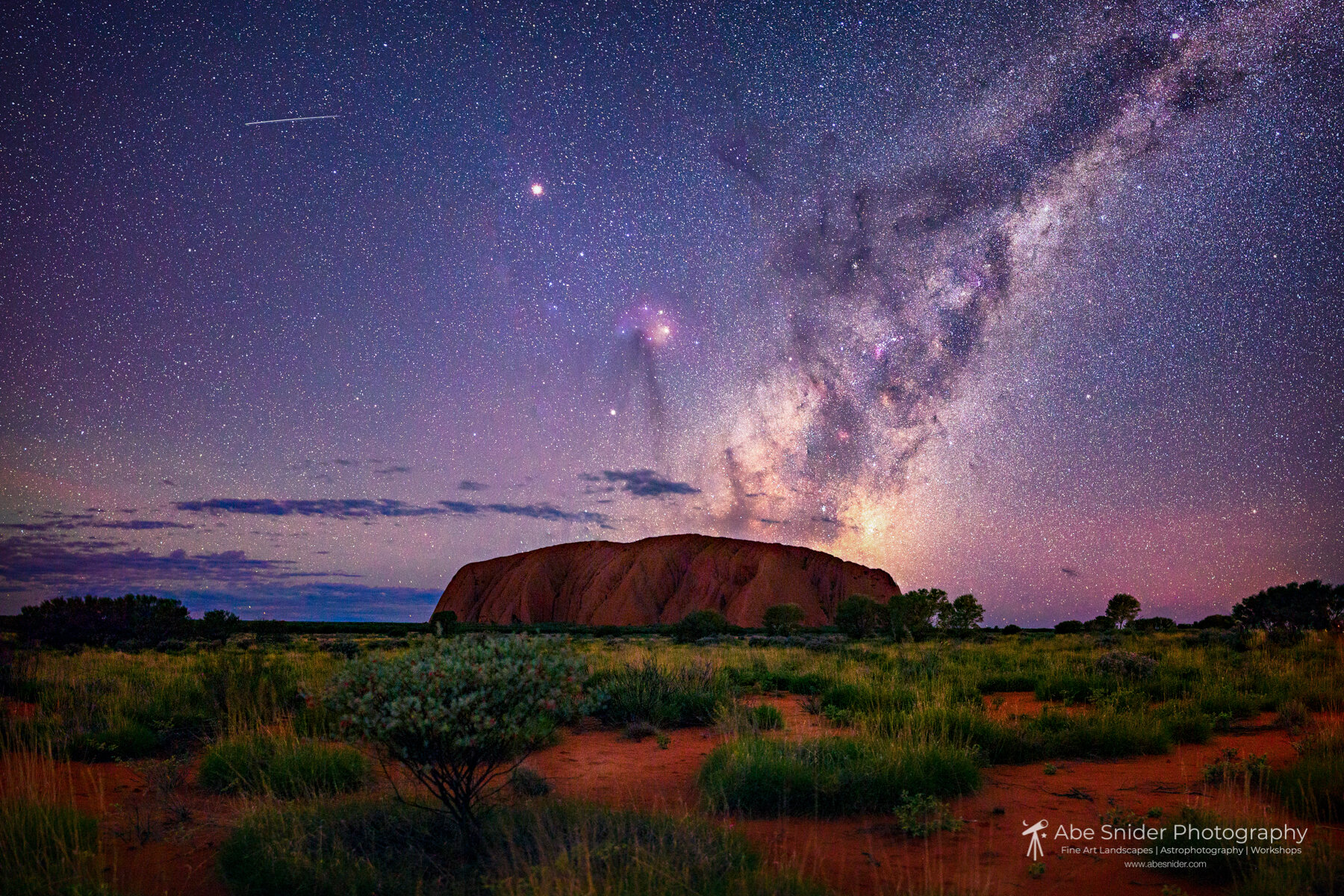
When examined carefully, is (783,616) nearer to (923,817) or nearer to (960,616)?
(960,616)

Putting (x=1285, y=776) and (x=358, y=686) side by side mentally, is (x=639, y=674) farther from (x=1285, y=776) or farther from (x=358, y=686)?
(x=1285, y=776)

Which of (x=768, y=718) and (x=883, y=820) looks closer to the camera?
(x=883, y=820)

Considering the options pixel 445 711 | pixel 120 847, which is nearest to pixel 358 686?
pixel 445 711

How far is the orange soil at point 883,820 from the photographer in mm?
4492

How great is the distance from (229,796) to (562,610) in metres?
80.8

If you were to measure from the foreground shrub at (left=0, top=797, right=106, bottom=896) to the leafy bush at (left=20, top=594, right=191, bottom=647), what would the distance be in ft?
90.7

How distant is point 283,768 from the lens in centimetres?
645

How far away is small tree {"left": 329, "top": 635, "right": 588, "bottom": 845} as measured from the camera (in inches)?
171

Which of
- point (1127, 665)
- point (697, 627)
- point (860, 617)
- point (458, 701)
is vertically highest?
point (458, 701)

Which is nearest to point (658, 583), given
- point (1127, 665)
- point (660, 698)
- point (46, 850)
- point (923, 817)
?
point (1127, 665)

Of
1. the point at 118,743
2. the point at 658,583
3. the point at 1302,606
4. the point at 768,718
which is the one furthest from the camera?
the point at 658,583

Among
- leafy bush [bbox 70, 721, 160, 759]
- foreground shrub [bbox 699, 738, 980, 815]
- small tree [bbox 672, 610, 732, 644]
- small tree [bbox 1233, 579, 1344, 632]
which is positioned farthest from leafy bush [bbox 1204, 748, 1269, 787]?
small tree [bbox 672, 610, 732, 644]

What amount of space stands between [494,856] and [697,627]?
3424cm

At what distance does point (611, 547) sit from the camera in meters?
91.6
